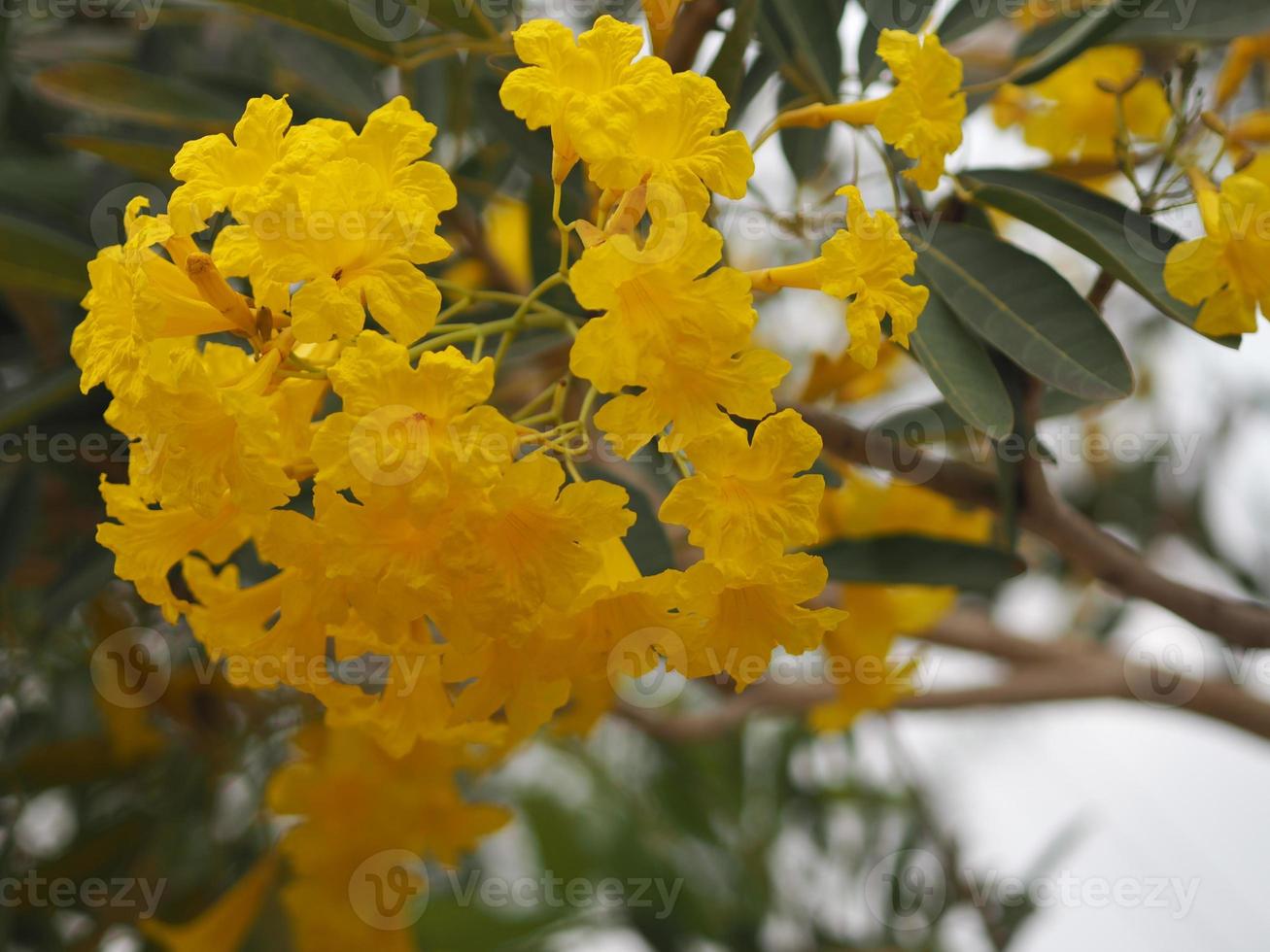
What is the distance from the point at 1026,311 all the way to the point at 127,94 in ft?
2.67

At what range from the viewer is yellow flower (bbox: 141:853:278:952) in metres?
1.25

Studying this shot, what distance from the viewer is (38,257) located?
3.14 ft

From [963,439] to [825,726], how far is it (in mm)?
339

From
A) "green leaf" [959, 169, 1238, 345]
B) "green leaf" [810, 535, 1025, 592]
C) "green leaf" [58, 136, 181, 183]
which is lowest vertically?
"green leaf" [810, 535, 1025, 592]

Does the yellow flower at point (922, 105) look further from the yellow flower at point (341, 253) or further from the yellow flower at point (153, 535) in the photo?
the yellow flower at point (153, 535)

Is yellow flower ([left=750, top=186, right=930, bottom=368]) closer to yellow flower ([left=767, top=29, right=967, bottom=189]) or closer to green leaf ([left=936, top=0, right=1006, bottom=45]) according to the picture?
yellow flower ([left=767, top=29, right=967, bottom=189])

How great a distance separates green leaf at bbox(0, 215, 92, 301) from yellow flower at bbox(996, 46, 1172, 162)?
86cm

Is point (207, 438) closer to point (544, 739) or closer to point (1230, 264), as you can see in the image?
point (1230, 264)

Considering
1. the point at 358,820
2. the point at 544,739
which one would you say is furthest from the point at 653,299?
the point at 544,739

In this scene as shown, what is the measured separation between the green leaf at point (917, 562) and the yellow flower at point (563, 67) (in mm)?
504

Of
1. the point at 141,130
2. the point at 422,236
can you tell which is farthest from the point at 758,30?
the point at 141,130

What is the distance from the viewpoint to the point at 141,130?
1.21m

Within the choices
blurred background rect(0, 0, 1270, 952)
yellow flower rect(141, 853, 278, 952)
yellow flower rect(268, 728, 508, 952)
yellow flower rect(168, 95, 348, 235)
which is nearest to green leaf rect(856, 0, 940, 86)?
blurred background rect(0, 0, 1270, 952)

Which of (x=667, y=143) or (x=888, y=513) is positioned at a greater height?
(x=667, y=143)
